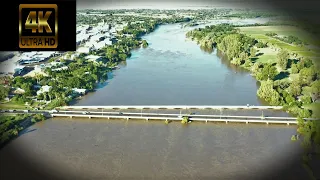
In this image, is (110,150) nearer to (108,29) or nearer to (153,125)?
(153,125)

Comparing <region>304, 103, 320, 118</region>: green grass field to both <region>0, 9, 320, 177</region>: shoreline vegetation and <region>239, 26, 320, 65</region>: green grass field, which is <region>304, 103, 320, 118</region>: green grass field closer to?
<region>0, 9, 320, 177</region>: shoreline vegetation

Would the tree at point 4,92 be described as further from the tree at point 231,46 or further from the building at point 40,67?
the tree at point 231,46

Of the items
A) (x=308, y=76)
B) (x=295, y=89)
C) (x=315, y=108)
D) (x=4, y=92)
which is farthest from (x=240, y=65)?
(x=4, y=92)

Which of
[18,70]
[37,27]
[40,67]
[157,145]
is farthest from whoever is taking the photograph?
[40,67]

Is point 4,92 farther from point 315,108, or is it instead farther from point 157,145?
point 315,108

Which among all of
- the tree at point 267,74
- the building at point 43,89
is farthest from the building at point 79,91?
the tree at point 267,74
